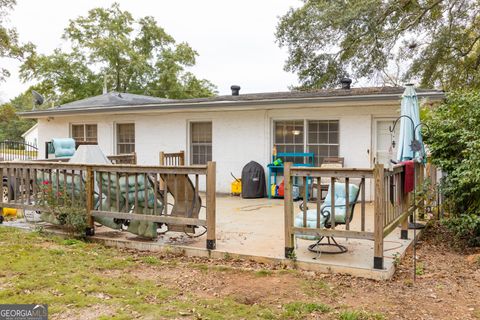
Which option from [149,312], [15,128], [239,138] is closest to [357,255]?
[149,312]

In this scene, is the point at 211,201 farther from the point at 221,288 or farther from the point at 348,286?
the point at 348,286

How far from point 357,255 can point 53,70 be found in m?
26.9

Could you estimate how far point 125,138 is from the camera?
12211 millimetres

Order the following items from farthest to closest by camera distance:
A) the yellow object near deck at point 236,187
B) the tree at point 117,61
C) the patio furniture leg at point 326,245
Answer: the tree at point 117,61
the yellow object near deck at point 236,187
the patio furniture leg at point 326,245

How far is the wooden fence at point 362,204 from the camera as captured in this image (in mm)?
4074

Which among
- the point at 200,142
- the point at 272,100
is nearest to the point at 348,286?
the point at 272,100

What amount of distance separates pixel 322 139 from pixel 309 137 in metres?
0.31

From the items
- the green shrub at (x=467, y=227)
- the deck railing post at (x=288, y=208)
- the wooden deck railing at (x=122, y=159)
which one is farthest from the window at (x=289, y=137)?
the deck railing post at (x=288, y=208)

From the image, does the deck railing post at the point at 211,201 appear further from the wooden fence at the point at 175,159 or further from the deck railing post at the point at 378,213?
the wooden fence at the point at 175,159

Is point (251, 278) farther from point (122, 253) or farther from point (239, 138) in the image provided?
point (239, 138)

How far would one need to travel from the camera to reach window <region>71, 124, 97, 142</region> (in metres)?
12.7

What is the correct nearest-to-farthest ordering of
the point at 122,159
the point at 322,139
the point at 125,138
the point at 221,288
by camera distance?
the point at 221,288 < the point at 122,159 < the point at 322,139 < the point at 125,138

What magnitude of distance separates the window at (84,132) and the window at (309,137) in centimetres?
592

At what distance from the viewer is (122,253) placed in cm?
510
